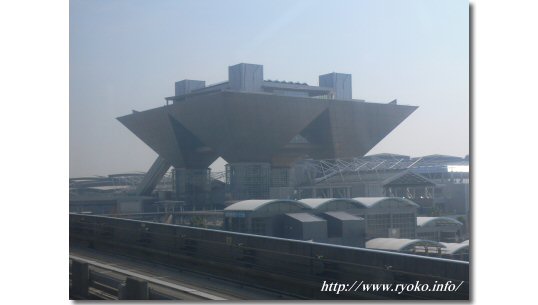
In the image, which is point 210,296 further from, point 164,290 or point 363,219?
point 363,219

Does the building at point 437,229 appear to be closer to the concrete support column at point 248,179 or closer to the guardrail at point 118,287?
the guardrail at point 118,287

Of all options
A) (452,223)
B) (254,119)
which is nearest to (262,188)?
(254,119)

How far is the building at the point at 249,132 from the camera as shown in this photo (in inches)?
974

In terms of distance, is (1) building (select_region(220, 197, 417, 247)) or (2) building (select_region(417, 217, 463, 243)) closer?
(2) building (select_region(417, 217, 463, 243))

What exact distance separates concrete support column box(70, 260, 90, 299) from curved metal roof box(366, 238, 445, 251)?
520 centimetres

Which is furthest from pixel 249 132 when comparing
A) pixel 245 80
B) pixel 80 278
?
pixel 80 278

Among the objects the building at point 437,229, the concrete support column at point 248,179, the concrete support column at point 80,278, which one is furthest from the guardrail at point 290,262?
the concrete support column at point 248,179

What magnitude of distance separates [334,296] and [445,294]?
860 mm

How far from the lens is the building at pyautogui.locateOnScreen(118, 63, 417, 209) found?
24.7 m

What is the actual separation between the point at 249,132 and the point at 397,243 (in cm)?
2531

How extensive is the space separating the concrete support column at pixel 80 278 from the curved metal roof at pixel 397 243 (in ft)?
17.1

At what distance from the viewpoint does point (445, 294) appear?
444cm

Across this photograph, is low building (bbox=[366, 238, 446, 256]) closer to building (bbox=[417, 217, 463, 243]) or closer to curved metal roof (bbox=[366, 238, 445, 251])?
curved metal roof (bbox=[366, 238, 445, 251])

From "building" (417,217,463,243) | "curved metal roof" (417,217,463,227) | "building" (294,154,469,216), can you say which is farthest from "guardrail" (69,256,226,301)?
"curved metal roof" (417,217,463,227)
